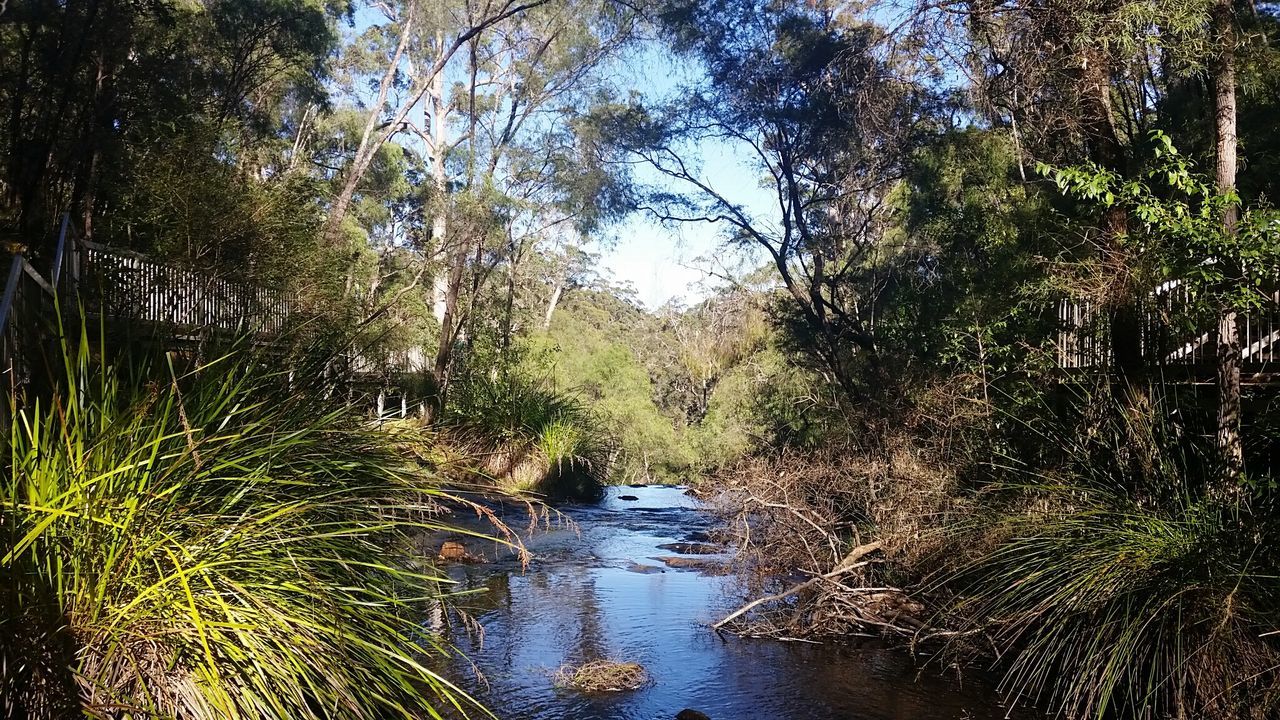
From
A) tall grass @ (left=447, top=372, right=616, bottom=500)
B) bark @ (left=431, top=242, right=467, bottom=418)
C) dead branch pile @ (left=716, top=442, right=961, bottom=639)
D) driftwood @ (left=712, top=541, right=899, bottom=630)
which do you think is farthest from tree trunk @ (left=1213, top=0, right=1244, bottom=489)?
bark @ (left=431, top=242, right=467, bottom=418)

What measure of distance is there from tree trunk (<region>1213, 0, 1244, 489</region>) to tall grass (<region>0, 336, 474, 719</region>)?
212 inches

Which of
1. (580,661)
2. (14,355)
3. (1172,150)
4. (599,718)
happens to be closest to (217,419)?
(14,355)

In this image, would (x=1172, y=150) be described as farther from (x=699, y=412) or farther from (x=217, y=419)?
(x=699, y=412)

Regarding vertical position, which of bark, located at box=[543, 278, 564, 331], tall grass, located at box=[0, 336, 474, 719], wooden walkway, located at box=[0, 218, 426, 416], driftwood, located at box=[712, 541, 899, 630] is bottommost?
driftwood, located at box=[712, 541, 899, 630]

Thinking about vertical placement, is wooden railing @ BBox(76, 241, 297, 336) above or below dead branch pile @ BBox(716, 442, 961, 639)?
above

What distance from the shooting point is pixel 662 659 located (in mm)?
8148

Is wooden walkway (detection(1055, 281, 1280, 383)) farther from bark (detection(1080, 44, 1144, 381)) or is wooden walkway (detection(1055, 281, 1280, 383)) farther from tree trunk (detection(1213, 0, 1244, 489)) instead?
tree trunk (detection(1213, 0, 1244, 489))

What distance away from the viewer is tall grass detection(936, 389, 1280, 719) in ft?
16.6

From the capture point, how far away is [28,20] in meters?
14.0

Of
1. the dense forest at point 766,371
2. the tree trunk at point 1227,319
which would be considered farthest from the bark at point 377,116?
the tree trunk at point 1227,319

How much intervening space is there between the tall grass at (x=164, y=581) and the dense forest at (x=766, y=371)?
2cm

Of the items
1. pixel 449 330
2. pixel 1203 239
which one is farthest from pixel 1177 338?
pixel 449 330

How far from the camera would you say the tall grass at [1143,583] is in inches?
199

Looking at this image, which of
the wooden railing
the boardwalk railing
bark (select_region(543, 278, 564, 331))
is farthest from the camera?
bark (select_region(543, 278, 564, 331))
